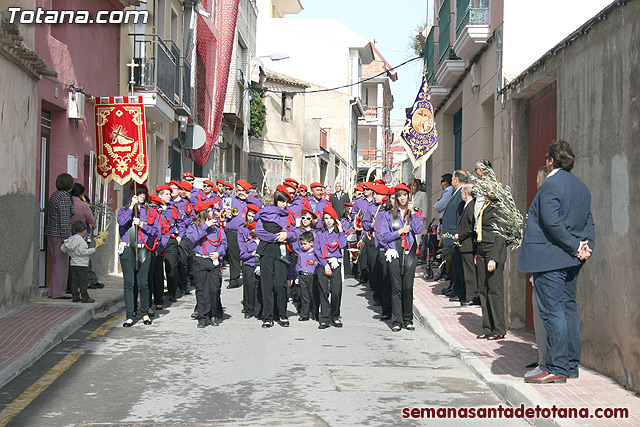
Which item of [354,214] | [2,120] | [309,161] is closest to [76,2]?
[2,120]

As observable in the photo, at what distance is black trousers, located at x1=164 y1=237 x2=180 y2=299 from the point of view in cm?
1358

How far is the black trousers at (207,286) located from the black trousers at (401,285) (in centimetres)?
234

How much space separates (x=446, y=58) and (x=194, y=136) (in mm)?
9041

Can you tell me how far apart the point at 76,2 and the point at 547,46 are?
28.2 feet

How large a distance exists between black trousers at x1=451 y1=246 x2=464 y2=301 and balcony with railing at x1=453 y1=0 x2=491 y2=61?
3567 millimetres

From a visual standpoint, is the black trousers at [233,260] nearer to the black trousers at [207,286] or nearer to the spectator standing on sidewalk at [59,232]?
the spectator standing on sidewalk at [59,232]

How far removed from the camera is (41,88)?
13227 millimetres

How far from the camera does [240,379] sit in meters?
7.68

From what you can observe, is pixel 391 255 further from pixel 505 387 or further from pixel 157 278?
pixel 505 387

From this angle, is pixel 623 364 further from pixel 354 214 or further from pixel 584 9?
pixel 354 214

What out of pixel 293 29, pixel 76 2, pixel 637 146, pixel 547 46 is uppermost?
pixel 293 29
